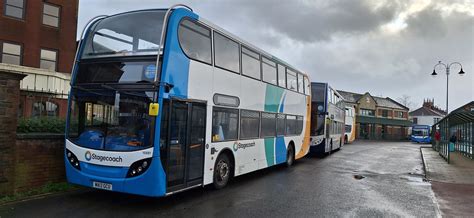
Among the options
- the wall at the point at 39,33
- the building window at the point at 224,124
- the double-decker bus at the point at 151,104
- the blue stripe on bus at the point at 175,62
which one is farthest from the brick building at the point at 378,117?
the blue stripe on bus at the point at 175,62

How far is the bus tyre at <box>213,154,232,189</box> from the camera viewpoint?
892 centimetres

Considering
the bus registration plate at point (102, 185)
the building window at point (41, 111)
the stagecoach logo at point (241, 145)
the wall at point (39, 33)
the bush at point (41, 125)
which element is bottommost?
the bus registration plate at point (102, 185)

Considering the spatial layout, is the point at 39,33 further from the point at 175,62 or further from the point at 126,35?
the point at 175,62

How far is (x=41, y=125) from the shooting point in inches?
334

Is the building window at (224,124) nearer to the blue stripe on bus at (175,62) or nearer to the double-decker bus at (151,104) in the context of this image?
the double-decker bus at (151,104)

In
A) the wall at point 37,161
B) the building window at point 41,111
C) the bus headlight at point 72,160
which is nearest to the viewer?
the bus headlight at point 72,160

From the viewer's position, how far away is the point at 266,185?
33.6 ft

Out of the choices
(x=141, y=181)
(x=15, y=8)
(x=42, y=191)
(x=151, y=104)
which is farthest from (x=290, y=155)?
(x=15, y=8)

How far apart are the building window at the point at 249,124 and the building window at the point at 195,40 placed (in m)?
2.36

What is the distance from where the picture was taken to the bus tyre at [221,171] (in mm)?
8918

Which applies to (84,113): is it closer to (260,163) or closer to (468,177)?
(260,163)

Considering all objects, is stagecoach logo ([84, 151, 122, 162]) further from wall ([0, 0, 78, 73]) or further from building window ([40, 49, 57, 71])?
building window ([40, 49, 57, 71])

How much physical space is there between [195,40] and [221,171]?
3.32 metres

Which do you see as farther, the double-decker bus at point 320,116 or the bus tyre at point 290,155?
the double-decker bus at point 320,116
